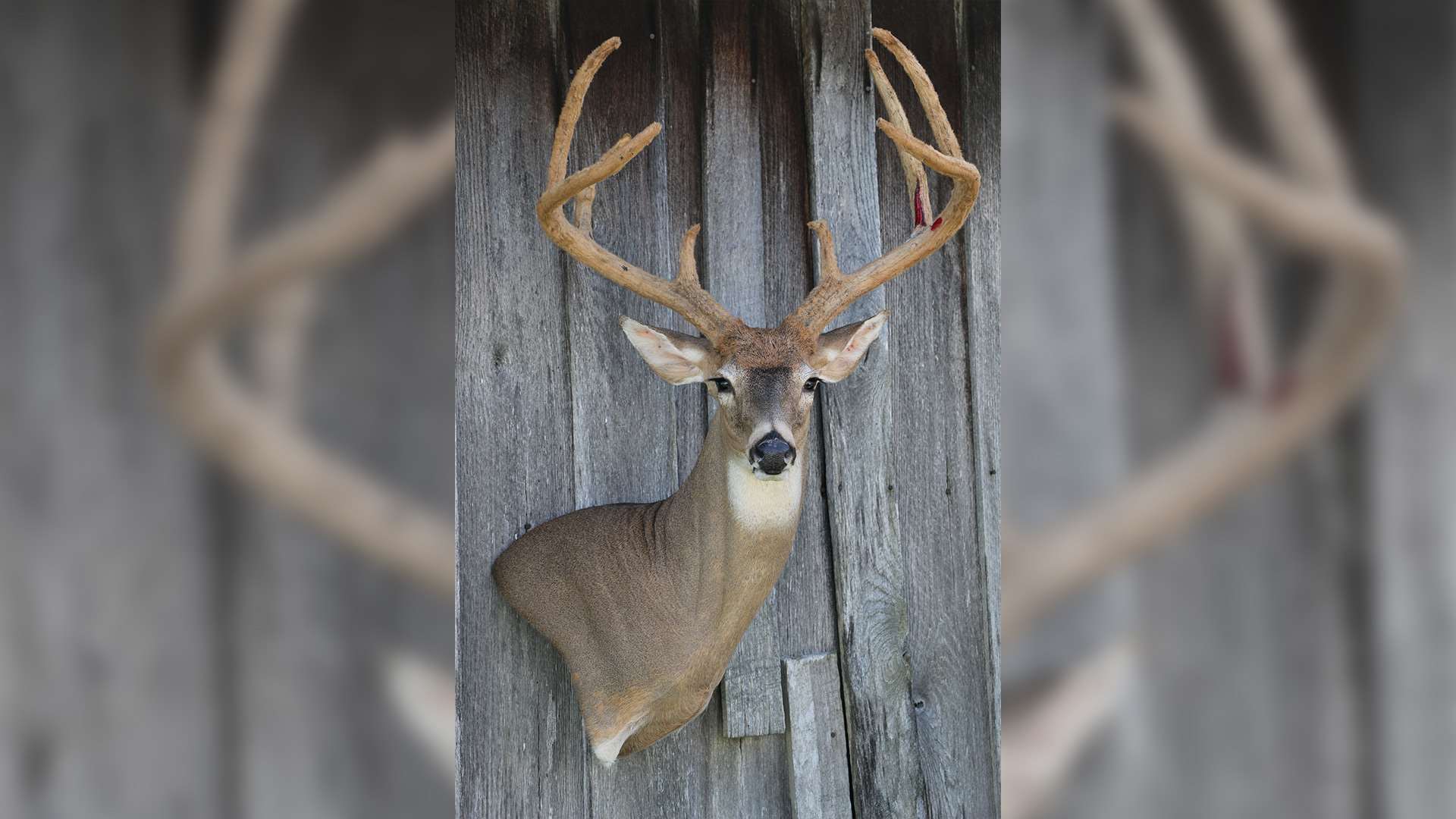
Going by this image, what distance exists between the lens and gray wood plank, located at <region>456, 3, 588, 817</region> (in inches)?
79.9

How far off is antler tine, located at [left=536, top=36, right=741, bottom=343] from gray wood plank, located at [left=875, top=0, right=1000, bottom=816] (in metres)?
0.48

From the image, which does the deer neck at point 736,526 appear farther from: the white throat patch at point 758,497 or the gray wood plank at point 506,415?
the gray wood plank at point 506,415

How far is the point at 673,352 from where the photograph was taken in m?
1.87

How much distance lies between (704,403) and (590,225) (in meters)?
0.38
